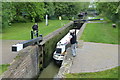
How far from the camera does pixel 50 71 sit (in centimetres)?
1145

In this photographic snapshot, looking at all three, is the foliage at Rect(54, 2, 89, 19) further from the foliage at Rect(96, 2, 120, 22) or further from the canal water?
the canal water

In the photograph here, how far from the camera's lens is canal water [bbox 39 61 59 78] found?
10.6 metres

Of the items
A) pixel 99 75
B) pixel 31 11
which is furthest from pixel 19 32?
pixel 99 75

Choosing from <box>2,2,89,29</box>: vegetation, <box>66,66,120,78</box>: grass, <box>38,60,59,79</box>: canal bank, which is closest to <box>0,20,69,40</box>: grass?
<box>2,2,89,29</box>: vegetation

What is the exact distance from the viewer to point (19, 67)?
24.0ft

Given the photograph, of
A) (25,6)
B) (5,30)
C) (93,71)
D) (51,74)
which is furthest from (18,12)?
(93,71)

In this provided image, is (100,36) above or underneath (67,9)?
underneath

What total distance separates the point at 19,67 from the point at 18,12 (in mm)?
14147

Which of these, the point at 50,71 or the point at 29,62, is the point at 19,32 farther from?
the point at 29,62

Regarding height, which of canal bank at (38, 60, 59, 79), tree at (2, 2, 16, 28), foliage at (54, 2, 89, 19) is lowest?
canal bank at (38, 60, 59, 79)

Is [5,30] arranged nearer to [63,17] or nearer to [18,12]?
[18,12]

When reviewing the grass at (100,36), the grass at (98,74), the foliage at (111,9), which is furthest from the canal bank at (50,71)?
the foliage at (111,9)

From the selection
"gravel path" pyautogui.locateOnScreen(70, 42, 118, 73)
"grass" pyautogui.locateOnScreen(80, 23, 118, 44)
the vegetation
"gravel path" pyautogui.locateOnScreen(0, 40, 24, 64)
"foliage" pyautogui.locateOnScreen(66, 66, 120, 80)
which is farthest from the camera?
the vegetation

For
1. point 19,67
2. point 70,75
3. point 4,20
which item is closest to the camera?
point 70,75
